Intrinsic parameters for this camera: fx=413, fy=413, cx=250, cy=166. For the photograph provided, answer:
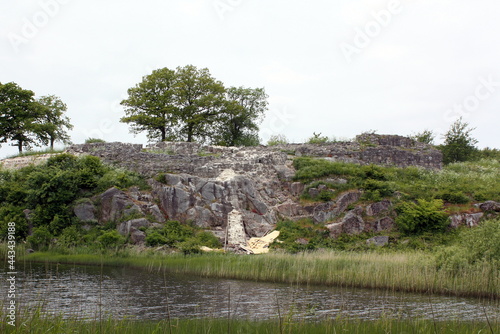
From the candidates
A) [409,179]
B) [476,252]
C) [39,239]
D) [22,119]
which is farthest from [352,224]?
[22,119]

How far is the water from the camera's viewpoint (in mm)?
13047

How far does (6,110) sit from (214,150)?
2508cm

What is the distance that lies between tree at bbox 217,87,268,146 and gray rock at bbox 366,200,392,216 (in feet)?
77.8

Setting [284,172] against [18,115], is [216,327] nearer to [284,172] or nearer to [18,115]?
[284,172]

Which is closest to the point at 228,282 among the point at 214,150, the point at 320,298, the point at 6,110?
the point at 320,298

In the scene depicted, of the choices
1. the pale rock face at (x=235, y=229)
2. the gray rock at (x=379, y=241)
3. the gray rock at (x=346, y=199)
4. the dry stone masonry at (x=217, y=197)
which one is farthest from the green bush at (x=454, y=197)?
the pale rock face at (x=235, y=229)

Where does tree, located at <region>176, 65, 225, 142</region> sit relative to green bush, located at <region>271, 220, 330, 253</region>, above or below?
above

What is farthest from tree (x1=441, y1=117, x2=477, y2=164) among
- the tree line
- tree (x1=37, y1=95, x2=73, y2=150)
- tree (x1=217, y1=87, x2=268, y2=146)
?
tree (x1=37, y1=95, x2=73, y2=150)

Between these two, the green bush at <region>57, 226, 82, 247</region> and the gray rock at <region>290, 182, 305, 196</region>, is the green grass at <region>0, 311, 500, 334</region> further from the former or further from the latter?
the gray rock at <region>290, 182, 305, 196</region>

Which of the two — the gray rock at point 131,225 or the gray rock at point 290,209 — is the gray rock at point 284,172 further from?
the gray rock at point 131,225

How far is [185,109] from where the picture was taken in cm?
4912

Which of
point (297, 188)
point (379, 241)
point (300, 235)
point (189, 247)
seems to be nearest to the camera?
point (189, 247)

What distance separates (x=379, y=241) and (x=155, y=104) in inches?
1222

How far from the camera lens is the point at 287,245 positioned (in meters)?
27.4
